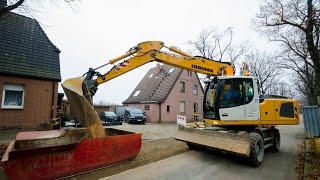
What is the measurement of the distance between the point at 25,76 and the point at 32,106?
1.78 m

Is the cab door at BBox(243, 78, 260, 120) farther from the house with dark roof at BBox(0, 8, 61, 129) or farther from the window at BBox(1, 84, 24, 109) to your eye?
the window at BBox(1, 84, 24, 109)

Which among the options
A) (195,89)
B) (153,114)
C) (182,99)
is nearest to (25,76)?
(153,114)

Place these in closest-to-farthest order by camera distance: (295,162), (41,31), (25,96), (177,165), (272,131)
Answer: (177,165)
(295,162)
(272,131)
(25,96)
(41,31)

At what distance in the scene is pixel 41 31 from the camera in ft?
54.4

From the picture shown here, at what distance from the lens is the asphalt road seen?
6.10 metres

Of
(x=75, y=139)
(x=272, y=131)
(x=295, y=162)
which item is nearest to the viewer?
(x=75, y=139)

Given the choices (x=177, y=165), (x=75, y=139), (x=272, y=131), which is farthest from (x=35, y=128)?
(x=272, y=131)

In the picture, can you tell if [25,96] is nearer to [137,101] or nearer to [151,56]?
[151,56]

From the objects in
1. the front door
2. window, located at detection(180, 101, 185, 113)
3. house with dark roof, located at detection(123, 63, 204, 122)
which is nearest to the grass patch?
the front door

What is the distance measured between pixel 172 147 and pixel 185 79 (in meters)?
22.1

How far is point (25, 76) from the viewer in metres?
13.8

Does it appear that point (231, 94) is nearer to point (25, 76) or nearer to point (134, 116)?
point (25, 76)

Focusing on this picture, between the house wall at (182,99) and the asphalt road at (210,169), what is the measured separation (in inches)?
770

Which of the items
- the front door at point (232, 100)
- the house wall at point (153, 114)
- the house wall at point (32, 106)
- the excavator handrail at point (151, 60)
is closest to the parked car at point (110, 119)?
the house wall at point (153, 114)
